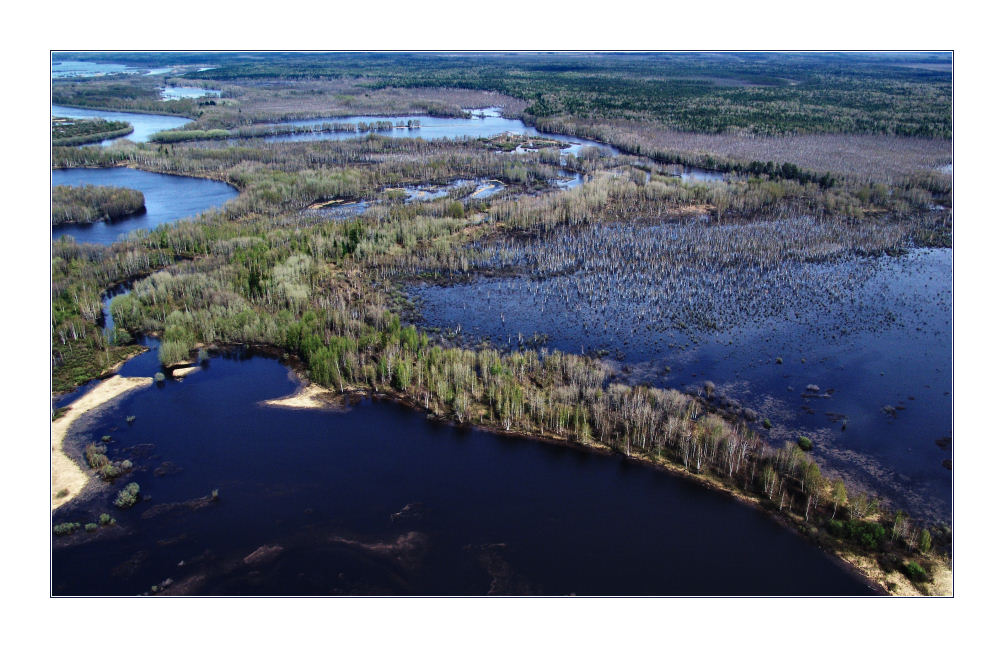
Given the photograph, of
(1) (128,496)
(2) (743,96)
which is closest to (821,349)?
(1) (128,496)

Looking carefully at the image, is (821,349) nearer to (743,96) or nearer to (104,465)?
(104,465)

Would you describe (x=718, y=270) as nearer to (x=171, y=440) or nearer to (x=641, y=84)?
(x=171, y=440)

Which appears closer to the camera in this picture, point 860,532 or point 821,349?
point 860,532

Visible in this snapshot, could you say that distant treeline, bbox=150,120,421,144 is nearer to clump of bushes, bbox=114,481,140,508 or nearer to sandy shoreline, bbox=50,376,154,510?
sandy shoreline, bbox=50,376,154,510

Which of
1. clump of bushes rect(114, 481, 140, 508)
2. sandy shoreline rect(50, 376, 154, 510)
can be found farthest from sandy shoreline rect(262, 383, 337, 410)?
sandy shoreline rect(50, 376, 154, 510)

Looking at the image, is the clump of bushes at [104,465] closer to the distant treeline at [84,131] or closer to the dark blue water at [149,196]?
the dark blue water at [149,196]

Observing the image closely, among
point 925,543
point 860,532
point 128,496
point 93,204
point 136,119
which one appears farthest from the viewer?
point 136,119

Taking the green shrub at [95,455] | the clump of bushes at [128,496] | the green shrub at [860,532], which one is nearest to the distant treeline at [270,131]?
the green shrub at [95,455]
